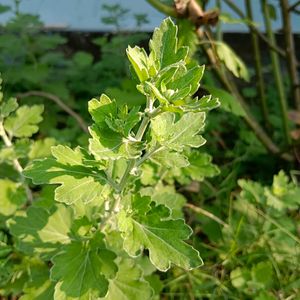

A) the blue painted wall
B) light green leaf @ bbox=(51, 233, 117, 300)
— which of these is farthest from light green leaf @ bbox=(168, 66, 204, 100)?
the blue painted wall

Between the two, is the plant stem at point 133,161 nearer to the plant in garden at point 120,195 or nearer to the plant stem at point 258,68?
the plant in garden at point 120,195

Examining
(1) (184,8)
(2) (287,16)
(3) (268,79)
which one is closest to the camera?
(1) (184,8)

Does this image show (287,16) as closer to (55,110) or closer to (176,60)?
(55,110)

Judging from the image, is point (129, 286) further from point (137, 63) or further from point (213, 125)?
point (213, 125)

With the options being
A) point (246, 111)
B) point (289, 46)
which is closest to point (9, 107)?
point (246, 111)

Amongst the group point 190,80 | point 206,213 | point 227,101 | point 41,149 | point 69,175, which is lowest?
point 206,213

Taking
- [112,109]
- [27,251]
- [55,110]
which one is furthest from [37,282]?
[55,110]
